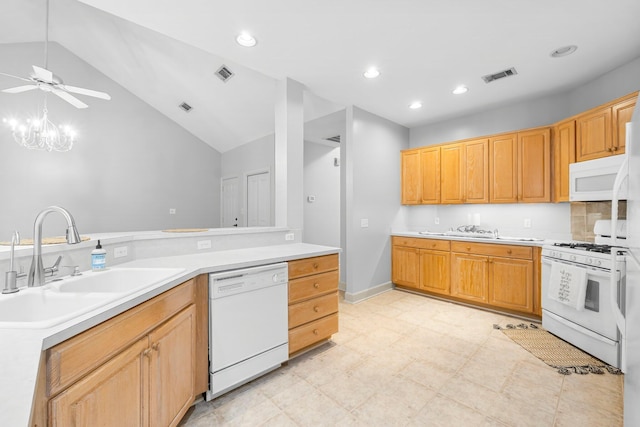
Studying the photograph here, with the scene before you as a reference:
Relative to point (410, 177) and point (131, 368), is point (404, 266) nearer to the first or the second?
point (410, 177)

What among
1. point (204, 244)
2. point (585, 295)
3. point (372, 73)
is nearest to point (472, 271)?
point (585, 295)

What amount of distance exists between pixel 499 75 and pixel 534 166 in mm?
1191

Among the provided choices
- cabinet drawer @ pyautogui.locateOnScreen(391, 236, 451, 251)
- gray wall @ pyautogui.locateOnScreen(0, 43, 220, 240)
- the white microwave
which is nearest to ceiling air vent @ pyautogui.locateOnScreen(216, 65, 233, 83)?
gray wall @ pyautogui.locateOnScreen(0, 43, 220, 240)

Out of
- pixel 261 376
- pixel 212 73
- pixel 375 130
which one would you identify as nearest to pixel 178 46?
pixel 212 73

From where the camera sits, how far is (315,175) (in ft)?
17.5

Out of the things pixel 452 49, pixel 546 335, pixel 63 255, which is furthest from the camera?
pixel 546 335

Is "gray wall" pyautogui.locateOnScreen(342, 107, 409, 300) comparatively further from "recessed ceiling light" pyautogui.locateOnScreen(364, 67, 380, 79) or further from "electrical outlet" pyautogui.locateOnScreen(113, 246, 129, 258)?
"electrical outlet" pyautogui.locateOnScreen(113, 246, 129, 258)

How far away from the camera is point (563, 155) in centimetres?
297

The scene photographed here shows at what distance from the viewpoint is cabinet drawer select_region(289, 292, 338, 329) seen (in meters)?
2.17

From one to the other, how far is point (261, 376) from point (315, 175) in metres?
3.87

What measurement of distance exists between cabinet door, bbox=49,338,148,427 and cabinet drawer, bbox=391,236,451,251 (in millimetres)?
3530

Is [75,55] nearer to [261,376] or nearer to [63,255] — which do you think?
[63,255]

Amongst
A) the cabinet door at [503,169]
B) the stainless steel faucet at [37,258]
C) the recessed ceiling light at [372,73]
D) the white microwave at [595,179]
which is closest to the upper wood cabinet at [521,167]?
the cabinet door at [503,169]

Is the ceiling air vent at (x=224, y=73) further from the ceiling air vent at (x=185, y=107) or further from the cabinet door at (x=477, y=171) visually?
the cabinet door at (x=477, y=171)
